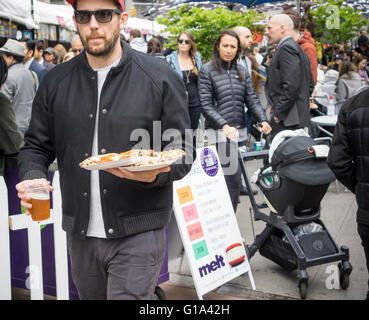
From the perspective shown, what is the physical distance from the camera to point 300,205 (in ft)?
14.4

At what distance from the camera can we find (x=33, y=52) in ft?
26.0

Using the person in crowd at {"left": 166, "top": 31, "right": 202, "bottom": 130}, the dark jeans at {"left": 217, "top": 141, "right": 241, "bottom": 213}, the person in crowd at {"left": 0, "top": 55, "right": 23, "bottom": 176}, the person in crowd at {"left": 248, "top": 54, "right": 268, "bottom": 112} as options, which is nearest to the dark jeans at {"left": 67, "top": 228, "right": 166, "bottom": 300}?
the person in crowd at {"left": 0, "top": 55, "right": 23, "bottom": 176}

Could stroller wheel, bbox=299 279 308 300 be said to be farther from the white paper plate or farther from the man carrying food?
the white paper plate

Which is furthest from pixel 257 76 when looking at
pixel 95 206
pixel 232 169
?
pixel 95 206

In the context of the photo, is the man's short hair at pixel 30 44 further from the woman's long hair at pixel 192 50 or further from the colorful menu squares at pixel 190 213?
the colorful menu squares at pixel 190 213

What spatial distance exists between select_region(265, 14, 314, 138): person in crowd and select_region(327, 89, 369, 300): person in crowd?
228 centimetres

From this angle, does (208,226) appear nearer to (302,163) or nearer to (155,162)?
(302,163)

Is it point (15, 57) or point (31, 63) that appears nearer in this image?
point (15, 57)

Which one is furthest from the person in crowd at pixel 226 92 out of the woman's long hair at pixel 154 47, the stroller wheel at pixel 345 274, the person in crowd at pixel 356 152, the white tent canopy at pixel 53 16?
the white tent canopy at pixel 53 16

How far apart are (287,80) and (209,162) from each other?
1.80m

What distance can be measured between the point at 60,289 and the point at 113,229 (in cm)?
166

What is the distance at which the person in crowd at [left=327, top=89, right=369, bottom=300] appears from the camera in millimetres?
3309

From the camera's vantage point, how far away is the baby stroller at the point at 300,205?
4262mm

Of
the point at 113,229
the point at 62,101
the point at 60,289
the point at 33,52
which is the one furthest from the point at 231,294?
the point at 33,52
